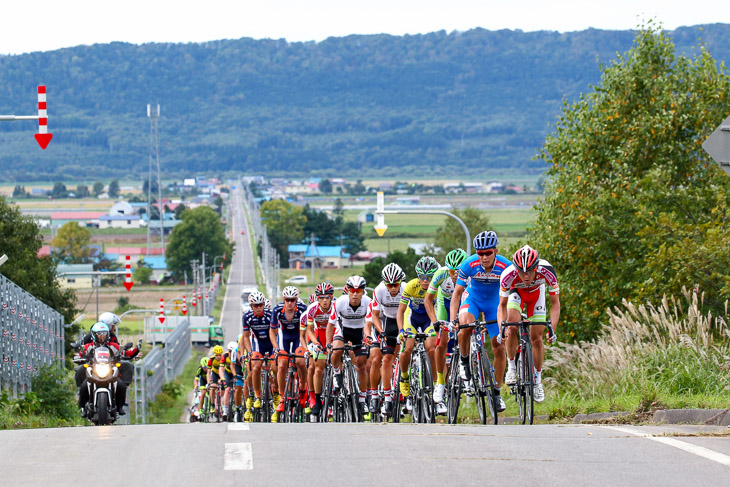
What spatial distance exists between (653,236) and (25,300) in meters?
14.2

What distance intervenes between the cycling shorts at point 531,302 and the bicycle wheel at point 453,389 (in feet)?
4.53

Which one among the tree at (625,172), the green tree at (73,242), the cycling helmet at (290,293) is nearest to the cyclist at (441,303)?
the cycling helmet at (290,293)

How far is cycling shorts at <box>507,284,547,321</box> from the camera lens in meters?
12.3

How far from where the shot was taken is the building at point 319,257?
589 feet

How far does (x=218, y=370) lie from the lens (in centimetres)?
2638

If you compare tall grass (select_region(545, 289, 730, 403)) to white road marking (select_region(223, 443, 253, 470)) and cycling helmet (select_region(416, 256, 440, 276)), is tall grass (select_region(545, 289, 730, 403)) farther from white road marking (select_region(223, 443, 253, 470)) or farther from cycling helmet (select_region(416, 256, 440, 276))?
white road marking (select_region(223, 443, 253, 470))

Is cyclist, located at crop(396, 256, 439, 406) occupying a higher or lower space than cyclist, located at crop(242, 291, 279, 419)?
higher

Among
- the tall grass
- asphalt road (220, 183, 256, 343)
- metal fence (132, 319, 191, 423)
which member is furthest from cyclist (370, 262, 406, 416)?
asphalt road (220, 183, 256, 343)

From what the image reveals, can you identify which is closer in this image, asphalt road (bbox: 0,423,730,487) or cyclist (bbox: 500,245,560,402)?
asphalt road (bbox: 0,423,730,487)

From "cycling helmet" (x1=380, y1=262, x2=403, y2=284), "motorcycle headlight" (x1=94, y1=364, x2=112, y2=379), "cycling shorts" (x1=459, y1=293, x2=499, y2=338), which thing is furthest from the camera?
"motorcycle headlight" (x1=94, y1=364, x2=112, y2=379)

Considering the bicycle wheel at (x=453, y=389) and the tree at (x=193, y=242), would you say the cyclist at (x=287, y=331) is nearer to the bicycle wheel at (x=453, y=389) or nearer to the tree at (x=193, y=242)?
the bicycle wheel at (x=453, y=389)

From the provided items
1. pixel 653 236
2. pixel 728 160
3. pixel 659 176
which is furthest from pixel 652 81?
pixel 728 160

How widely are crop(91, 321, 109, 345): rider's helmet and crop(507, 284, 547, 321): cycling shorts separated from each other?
6.25 metres

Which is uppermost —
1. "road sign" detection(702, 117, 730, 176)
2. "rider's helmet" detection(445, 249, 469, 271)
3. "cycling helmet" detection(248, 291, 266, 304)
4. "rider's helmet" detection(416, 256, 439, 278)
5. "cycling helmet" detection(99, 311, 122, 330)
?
"road sign" detection(702, 117, 730, 176)
